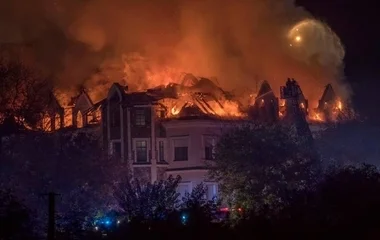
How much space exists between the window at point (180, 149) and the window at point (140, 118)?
3495 mm

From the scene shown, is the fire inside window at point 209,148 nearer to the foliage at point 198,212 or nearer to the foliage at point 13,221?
the foliage at point 198,212

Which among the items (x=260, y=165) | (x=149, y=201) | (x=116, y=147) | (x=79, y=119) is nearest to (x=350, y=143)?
(x=260, y=165)

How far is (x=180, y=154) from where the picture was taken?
62.6m

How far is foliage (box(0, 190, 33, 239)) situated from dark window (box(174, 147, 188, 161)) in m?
31.7

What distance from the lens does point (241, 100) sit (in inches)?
2936

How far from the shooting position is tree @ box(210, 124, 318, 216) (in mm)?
48875

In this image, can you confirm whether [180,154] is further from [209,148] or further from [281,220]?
[281,220]

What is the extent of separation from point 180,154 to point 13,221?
33869mm

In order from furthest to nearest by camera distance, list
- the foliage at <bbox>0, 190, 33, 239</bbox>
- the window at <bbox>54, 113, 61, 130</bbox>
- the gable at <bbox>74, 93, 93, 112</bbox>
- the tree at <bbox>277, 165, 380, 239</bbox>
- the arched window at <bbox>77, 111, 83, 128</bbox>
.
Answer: the gable at <bbox>74, 93, 93, 112</bbox> < the arched window at <bbox>77, 111, 83, 128</bbox> < the window at <bbox>54, 113, 61, 130</bbox> < the foliage at <bbox>0, 190, 33, 239</bbox> < the tree at <bbox>277, 165, 380, 239</bbox>

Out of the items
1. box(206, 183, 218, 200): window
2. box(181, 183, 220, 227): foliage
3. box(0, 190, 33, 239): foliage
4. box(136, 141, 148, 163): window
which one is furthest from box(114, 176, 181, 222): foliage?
box(136, 141, 148, 163): window

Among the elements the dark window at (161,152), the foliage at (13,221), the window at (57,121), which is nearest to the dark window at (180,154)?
the dark window at (161,152)

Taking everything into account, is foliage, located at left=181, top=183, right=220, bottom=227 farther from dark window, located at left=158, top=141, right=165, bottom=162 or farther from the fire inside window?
dark window, located at left=158, top=141, right=165, bottom=162

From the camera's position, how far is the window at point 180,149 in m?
62.3

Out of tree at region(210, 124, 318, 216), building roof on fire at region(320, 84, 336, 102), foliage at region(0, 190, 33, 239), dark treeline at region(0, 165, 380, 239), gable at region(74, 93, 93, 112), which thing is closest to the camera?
dark treeline at region(0, 165, 380, 239)
